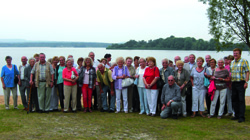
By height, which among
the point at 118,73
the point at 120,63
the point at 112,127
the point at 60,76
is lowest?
the point at 112,127

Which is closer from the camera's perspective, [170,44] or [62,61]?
[62,61]

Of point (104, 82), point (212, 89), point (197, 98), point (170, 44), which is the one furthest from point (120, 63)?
point (170, 44)

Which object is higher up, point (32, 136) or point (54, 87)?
point (54, 87)

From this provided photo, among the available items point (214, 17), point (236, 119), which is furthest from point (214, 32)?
point (236, 119)

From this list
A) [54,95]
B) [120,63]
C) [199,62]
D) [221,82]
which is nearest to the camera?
[221,82]

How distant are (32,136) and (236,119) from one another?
5920 millimetres

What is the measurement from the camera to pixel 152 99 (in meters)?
8.70

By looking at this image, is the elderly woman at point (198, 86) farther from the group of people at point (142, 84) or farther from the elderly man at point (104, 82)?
the elderly man at point (104, 82)

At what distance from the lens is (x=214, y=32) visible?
34.1 ft

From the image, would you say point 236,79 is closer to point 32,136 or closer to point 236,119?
point 236,119

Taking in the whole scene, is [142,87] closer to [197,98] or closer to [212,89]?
[197,98]

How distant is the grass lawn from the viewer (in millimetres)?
6340

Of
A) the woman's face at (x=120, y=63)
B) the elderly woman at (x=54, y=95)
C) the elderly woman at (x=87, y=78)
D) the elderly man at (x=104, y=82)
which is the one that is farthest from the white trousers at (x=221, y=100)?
the elderly woman at (x=54, y=95)

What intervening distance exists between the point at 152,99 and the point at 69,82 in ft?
9.32
